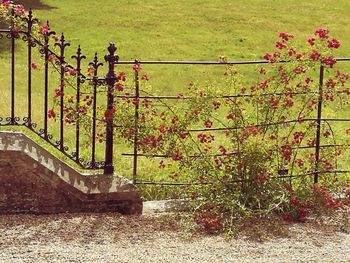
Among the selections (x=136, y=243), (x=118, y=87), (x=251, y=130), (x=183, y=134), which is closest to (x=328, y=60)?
(x=251, y=130)

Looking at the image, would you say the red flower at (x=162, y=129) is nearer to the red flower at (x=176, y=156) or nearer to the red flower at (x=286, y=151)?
the red flower at (x=176, y=156)

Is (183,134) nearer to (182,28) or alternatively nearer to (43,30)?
(43,30)

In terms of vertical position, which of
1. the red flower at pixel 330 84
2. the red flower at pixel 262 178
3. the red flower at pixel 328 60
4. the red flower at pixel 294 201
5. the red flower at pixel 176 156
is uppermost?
the red flower at pixel 328 60

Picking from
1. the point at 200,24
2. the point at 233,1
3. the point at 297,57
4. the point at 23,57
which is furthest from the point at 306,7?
the point at 297,57

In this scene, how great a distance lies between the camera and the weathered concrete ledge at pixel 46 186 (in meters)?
7.69

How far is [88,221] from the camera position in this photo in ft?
25.3

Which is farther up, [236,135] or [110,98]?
[110,98]

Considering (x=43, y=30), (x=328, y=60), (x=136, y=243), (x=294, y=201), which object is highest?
(x=43, y=30)

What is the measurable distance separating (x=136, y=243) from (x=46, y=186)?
113 centimetres

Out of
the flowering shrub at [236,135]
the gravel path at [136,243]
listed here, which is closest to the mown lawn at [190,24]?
the flowering shrub at [236,135]

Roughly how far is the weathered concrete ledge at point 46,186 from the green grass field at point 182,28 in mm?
8784

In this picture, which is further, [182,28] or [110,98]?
[182,28]

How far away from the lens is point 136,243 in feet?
24.1

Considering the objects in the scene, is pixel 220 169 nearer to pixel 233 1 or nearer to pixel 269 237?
pixel 269 237
